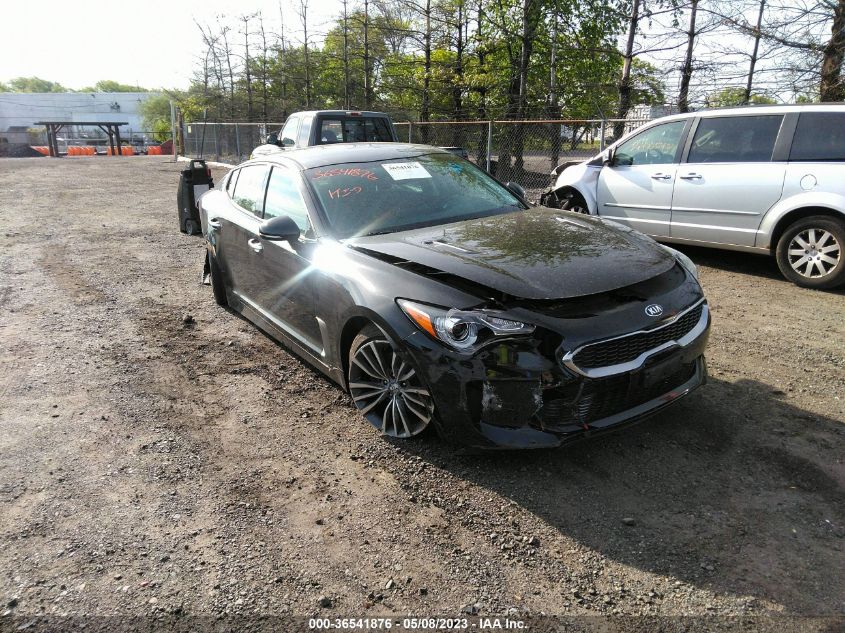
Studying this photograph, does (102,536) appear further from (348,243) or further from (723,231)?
(723,231)

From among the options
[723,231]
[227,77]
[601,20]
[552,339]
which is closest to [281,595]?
[552,339]

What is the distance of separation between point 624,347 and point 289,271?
2306 mm

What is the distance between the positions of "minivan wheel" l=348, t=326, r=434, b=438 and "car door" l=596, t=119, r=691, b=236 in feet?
17.1

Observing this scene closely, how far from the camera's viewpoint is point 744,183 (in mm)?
6621

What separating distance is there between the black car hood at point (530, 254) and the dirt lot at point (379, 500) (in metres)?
0.95

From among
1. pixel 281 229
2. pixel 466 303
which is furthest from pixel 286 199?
pixel 466 303

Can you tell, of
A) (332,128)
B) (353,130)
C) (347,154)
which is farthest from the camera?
(353,130)

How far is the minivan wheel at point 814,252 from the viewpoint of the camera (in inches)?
239

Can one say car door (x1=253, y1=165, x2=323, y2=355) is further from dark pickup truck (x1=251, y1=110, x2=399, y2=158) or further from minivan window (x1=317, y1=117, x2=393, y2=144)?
minivan window (x1=317, y1=117, x2=393, y2=144)

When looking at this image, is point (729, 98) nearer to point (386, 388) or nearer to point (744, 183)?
point (744, 183)

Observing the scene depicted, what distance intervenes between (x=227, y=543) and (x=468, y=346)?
142 cm

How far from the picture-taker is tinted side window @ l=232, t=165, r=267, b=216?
4.92 metres

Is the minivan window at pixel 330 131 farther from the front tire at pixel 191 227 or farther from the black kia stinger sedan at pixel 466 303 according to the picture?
the black kia stinger sedan at pixel 466 303

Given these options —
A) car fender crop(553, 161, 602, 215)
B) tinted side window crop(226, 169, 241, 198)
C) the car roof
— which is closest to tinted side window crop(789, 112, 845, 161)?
car fender crop(553, 161, 602, 215)
